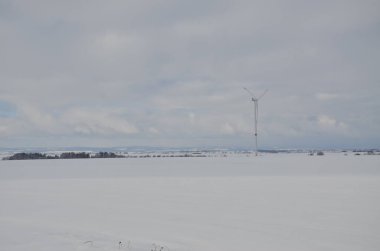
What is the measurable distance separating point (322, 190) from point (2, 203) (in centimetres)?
1475

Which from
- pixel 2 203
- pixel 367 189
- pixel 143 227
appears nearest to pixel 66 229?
pixel 143 227

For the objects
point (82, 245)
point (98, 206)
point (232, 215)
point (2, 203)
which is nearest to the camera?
point (82, 245)

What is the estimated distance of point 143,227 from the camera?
11258 millimetres

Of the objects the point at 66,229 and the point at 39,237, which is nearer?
the point at 39,237

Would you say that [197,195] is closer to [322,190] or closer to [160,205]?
[160,205]

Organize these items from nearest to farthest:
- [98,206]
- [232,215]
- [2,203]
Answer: [232,215], [98,206], [2,203]

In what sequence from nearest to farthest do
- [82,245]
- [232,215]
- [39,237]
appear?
[82,245] < [39,237] < [232,215]

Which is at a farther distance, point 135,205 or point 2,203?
point 2,203

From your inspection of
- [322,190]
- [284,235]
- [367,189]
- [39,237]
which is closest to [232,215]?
[284,235]

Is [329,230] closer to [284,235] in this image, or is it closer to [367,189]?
[284,235]

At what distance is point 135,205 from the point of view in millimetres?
15203

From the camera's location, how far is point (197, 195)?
59.3ft

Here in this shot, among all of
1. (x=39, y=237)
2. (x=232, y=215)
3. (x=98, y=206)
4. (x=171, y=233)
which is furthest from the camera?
(x=98, y=206)

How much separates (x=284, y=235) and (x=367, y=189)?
10.9m
